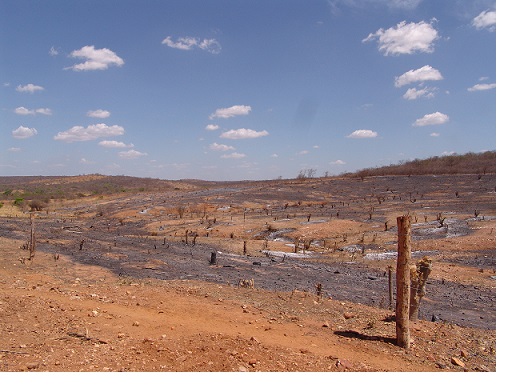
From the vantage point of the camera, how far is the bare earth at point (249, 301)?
5879 mm

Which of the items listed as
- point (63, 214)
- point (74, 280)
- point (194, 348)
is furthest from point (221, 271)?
point (63, 214)

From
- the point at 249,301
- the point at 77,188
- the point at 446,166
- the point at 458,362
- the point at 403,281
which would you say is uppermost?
the point at 446,166

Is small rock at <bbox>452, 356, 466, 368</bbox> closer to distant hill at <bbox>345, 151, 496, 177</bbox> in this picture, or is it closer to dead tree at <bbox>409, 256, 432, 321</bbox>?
dead tree at <bbox>409, 256, 432, 321</bbox>

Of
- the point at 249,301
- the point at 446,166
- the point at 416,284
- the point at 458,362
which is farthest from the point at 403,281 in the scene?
the point at 446,166

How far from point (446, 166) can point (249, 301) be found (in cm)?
5960

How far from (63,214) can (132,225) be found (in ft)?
35.7

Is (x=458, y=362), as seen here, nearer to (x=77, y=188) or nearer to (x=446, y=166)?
(x=446, y=166)

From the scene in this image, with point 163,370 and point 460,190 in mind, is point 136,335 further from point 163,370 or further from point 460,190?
point 460,190

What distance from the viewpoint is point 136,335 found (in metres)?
6.68

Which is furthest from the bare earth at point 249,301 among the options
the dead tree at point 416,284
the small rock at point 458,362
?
the dead tree at point 416,284

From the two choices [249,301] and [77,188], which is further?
[77,188]

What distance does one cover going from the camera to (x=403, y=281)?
22.7ft

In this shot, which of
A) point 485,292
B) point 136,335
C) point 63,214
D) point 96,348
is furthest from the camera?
point 63,214

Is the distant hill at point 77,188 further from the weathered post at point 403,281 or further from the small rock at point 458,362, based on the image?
the small rock at point 458,362
